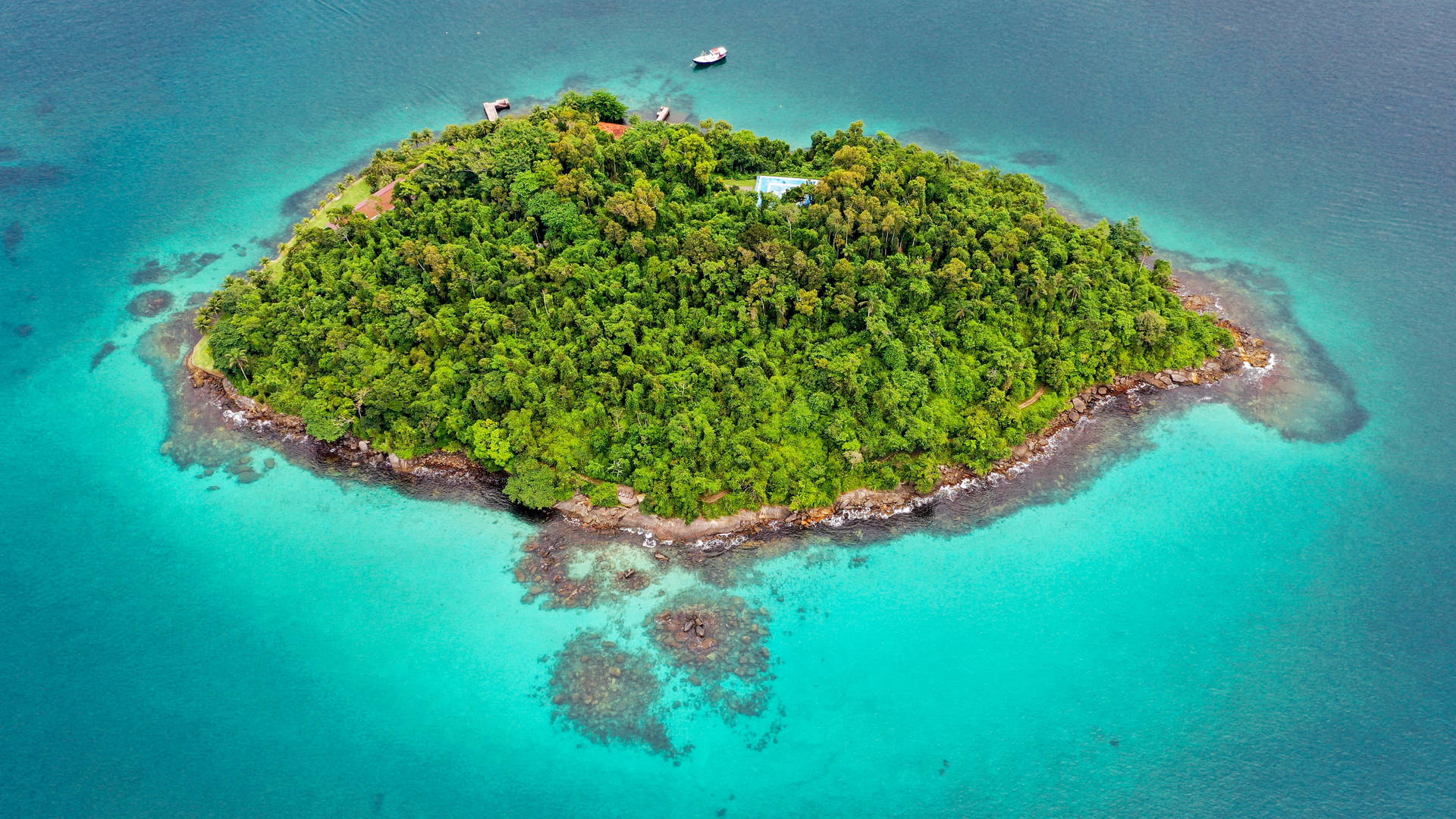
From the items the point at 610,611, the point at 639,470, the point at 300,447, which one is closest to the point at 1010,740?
the point at 610,611

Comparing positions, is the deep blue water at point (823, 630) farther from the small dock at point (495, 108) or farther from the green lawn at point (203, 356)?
Result: the small dock at point (495, 108)

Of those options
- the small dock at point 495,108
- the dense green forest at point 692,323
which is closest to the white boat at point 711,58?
the small dock at point 495,108

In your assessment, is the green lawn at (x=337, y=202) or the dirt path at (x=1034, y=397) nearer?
the dirt path at (x=1034, y=397)

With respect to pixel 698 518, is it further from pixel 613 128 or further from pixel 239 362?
pixel 613 128

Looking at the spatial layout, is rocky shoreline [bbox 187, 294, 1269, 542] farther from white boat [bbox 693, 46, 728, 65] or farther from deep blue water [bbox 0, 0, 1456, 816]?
white boat [bbox 693, 46, 728, 65]

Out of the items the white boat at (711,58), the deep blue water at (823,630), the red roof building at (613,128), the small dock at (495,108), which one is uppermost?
the white boat at (711,58)

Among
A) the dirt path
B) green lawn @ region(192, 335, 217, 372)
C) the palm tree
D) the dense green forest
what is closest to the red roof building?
the dense green forest
